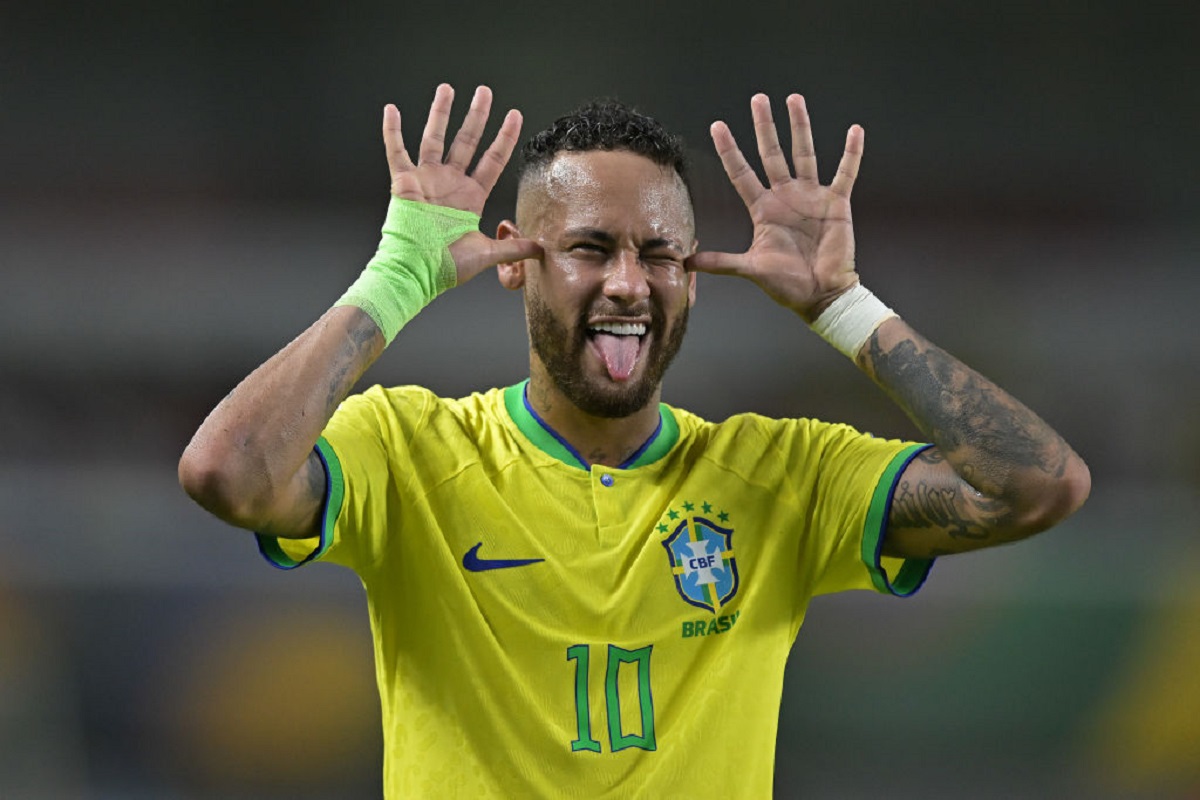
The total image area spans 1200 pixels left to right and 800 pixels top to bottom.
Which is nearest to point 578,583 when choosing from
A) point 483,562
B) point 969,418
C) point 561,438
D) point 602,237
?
point 483,562

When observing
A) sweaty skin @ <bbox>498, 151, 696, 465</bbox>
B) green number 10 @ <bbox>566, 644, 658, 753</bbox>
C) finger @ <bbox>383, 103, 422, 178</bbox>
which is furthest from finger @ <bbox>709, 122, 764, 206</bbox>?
green number 10 @ <bbox>566, 644, 658, 753</bbox>

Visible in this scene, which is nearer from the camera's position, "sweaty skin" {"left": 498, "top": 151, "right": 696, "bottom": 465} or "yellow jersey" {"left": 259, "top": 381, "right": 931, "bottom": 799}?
"yellow jersey" {"left": 259, "top": 381, "right": 931, "bottom": 799}

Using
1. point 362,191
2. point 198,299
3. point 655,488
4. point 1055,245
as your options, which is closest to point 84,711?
point 198,299

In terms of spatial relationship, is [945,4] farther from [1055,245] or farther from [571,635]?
[571,635]

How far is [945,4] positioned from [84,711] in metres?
4.40

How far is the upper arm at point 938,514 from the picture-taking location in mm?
2141

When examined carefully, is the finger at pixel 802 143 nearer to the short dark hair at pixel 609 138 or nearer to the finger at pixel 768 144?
the finger at pixel 768 144

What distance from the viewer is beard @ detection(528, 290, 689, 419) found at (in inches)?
91.9

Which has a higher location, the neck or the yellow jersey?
the neck

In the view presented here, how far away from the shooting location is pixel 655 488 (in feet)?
7.82

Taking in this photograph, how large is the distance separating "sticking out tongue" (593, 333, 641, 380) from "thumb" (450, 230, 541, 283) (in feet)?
0.74

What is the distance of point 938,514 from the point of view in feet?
7.20

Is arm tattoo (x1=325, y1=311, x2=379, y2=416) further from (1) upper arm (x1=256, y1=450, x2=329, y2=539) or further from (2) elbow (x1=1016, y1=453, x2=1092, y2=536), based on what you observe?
(2) elbow (x1=1016, y1=453, x2=1092, y2=536)

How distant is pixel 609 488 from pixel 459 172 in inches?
25.7
